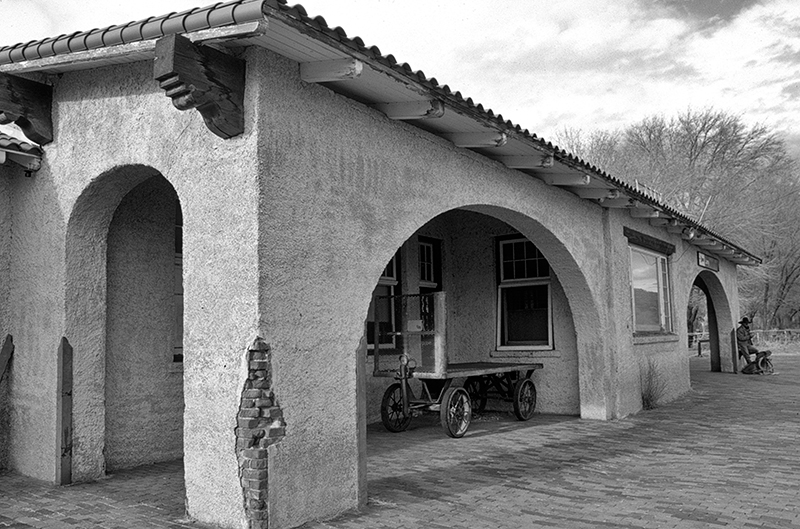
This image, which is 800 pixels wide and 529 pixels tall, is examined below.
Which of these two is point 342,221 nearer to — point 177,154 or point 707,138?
point 177,154

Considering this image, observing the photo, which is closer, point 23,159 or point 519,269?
point 23,159

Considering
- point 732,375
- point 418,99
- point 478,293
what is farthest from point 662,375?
point 418,99

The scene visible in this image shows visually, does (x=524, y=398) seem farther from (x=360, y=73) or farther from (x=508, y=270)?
(x=360, y=73)

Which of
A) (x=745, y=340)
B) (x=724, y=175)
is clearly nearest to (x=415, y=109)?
(x=745, y=340)

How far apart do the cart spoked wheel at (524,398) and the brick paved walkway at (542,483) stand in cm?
23

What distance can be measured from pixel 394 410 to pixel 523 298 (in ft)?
10.3

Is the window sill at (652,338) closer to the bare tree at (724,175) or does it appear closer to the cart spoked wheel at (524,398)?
the cart spoked wheel at (524,398)

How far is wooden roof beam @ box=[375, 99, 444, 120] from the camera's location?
19.3 feet

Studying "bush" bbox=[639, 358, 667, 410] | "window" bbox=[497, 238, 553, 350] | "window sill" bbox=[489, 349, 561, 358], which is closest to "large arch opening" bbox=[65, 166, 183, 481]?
"window sill" bbox=[489, 349, 561, 358]

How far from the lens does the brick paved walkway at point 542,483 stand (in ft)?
17.0

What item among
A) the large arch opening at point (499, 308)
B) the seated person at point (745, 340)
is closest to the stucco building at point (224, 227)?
the large arch opening at point (499, 308)

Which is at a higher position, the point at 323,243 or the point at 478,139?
the point at 478,139

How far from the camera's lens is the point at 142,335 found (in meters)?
7.02

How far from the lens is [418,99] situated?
584 centimetres
